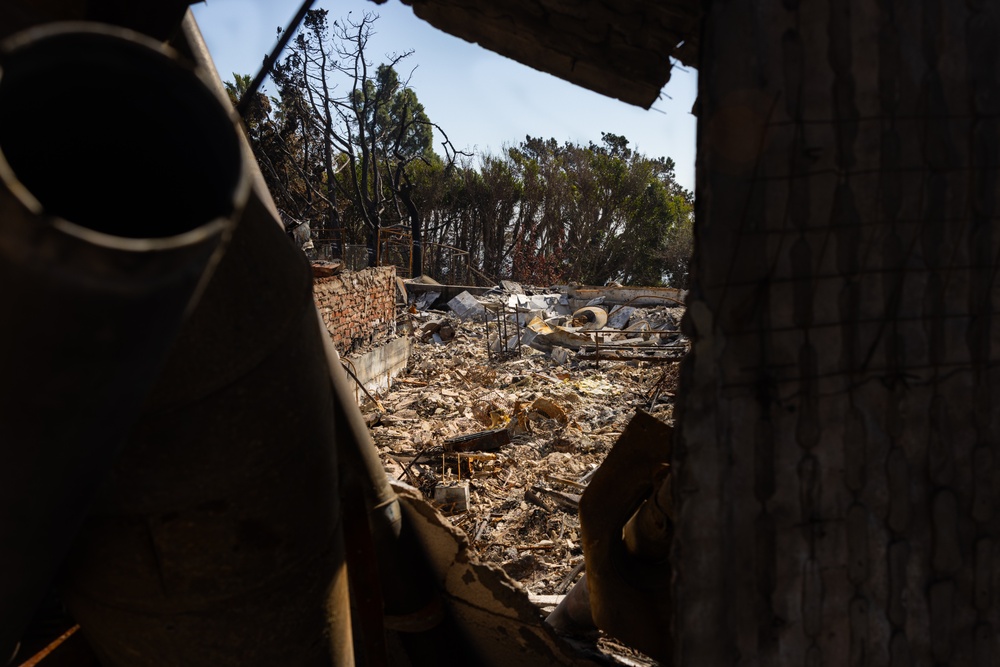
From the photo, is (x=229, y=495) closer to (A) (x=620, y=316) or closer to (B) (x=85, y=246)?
(B) (x=85, y=246)

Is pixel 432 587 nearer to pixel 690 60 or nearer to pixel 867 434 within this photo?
pixel 867 434

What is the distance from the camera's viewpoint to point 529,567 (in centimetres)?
572

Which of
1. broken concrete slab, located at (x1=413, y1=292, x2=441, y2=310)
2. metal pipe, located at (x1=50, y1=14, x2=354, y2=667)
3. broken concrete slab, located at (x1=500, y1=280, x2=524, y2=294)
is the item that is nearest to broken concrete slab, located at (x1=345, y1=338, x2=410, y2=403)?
broken concrete slab, located at (x1=413, y1=292, x2=441, y2=310)

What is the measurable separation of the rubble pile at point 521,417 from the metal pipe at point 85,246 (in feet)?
7.29

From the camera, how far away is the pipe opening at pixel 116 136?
95 centimetres

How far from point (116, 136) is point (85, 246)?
1.27ft

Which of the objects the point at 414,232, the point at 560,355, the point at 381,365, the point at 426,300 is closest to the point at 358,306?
the point at 381,365

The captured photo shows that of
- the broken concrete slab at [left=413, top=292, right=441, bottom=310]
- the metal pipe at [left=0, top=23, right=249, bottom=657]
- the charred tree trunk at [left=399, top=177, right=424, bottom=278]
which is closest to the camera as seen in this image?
the metal pipe at [left=0, top=23, right=249, bottom=657]

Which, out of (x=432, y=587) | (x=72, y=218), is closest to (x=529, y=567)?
(x=432, y=587)

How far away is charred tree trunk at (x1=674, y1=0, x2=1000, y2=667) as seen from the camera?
1.94 m

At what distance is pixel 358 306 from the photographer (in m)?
11.0

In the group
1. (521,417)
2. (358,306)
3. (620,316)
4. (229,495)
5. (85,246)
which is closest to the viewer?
(85,246)

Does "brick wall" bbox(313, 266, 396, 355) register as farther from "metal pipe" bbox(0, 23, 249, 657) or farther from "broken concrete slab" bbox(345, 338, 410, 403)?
"metal pipe" bbox(0, 23, 249, 657)

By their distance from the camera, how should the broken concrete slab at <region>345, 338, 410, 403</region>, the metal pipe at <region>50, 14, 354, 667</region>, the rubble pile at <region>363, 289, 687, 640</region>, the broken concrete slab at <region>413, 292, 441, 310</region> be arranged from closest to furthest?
the metal pipe at <region>50, 14, 354, 667</region>
the rubble pile at <region>363, 289, 687, 640</region>
the broken concrete slab at <region>345, 338, 410, 403</region>
the broken concrete slab at <region>413, 292, 441, 310</region>
